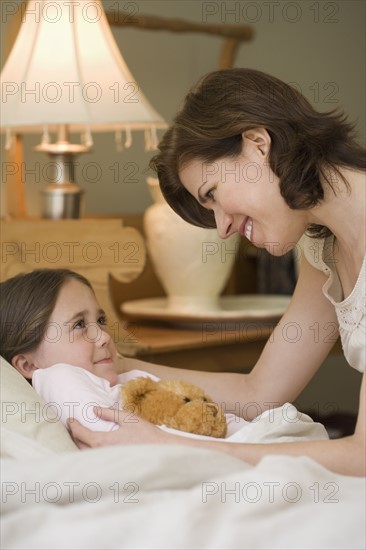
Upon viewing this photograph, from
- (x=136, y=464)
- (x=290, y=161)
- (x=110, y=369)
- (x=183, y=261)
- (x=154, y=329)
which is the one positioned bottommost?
A: (x=154, y=329)

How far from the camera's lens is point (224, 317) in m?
2.44

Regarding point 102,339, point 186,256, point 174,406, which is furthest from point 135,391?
point 186,256

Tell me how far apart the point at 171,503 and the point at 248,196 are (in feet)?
1.83

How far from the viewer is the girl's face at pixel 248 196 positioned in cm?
140

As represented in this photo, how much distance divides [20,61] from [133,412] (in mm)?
1135

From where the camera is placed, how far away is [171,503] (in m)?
0.99

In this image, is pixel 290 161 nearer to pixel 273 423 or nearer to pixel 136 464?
pixel 273 423

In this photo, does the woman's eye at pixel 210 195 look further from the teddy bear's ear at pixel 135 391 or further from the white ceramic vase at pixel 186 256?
the white ceramic vase at pixel 186 256

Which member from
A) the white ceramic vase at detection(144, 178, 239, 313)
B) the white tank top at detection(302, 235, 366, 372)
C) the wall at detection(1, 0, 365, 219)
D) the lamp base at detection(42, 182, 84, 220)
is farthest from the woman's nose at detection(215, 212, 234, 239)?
the wall at detection(1, 0, 365, 219)

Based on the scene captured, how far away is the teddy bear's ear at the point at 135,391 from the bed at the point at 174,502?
296 millimetres

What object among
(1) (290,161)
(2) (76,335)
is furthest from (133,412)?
(1) (290,161)

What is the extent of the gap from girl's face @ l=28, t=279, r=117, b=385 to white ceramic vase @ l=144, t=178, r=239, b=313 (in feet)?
3.19

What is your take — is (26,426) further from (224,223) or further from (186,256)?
(186,256)

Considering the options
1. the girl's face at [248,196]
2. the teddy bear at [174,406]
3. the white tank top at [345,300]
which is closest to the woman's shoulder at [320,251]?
the white tank top at [345,300]
